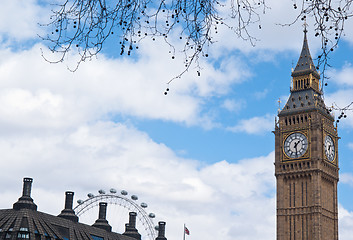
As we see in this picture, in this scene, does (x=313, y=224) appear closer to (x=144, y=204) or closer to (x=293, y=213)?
(x=293, y=213)

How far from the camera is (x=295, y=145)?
136750 mm

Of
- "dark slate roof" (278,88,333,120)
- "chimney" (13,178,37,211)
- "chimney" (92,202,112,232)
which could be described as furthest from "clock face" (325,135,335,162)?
"chimney" (13,178,37,211)

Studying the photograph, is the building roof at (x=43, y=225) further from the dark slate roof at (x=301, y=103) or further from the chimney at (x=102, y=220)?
the dark slate roof at (x=301, y=103)

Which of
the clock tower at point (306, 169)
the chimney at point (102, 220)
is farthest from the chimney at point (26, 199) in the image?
the clock tower at point (306, 169)

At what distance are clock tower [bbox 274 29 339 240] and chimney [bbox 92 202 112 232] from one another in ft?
114

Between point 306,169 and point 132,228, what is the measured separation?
123 feet

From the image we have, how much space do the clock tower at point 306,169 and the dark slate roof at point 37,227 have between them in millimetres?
41550

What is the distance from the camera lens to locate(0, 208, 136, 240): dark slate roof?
97.1 m

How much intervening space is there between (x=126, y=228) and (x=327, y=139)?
1789 inches

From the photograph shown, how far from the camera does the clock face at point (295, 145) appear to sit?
445 feet

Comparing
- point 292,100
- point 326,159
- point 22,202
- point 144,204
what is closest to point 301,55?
point 292,100

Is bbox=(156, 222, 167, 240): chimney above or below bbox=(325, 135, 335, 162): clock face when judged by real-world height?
below

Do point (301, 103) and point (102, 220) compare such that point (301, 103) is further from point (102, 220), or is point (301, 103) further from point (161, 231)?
point (102, 220)

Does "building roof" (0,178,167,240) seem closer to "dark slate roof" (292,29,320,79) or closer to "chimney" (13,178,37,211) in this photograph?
"chimney" (13,178,37,211)
